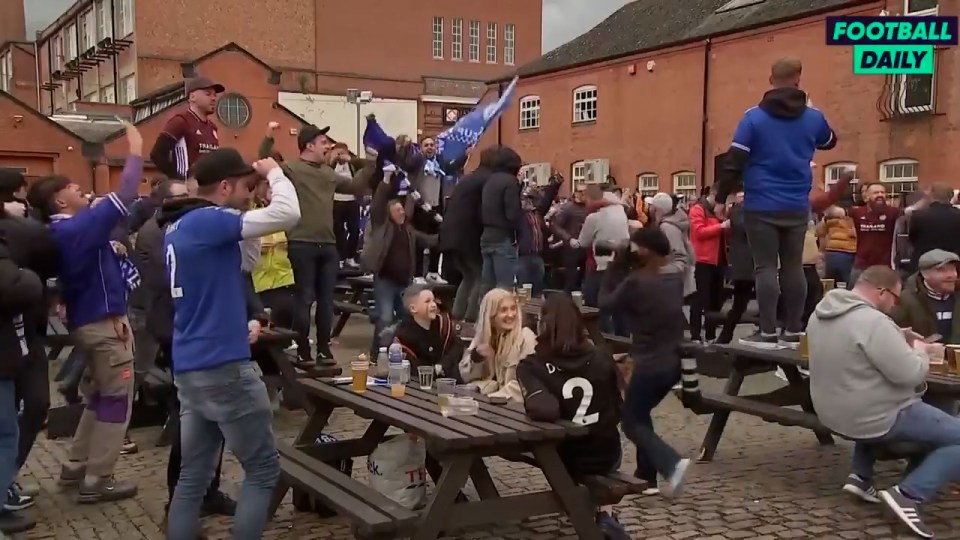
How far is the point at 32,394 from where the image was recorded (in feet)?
16.7

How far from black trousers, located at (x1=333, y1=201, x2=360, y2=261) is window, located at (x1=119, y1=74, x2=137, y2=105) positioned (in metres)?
A: 31.8

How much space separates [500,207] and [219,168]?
505cm

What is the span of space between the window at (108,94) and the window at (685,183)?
2908 centimetres

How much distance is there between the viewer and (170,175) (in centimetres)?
688

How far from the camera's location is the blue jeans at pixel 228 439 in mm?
4168

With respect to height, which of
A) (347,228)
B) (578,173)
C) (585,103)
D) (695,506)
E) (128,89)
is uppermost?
(128,89)

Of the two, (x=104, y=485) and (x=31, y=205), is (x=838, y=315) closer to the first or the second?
(x=104, y=485)

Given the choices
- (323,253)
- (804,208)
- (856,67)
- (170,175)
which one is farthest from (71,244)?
(856,67)

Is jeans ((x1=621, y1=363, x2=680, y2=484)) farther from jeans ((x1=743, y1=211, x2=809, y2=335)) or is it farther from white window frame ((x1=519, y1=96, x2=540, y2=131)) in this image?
white window frame ((x1=519, y1=96, x2=540, y2=131))

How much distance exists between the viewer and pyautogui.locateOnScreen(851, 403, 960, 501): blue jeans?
5.17 meters

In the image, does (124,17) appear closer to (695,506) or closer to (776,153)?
(776,153)

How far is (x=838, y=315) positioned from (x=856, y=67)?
18.2 m

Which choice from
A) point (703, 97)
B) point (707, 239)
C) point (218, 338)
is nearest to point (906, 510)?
point (218, 338)

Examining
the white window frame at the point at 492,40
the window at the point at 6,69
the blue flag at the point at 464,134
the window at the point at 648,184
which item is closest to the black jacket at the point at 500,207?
the blue flag at the point at 464,134
